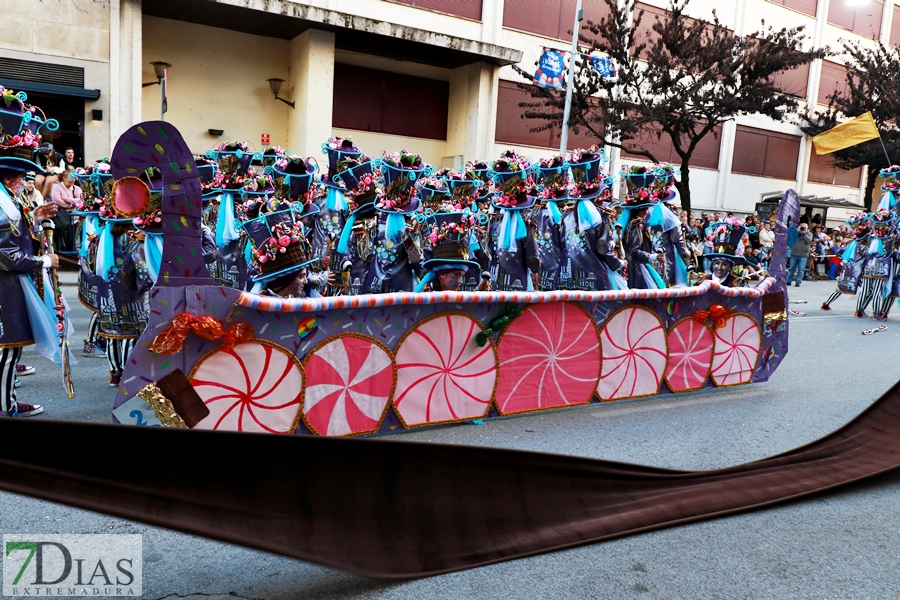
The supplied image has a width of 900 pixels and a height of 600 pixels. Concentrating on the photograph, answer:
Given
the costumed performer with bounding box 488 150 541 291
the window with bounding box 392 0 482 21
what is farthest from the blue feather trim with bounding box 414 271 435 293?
the window with bounding box 392 0 482 21

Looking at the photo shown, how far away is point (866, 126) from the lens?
18656mm

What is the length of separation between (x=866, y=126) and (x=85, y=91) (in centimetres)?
1936

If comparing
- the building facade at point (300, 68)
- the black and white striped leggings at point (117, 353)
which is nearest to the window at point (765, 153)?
the building facade at point (300, 68)

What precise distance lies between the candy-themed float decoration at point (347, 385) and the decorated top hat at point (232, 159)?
5309 mm

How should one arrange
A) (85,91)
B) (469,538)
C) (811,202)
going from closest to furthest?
(469,538) → (85,91) → (811,202)

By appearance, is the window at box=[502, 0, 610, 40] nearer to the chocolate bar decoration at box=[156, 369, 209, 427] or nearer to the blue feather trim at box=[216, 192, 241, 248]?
the blue feather trim at box=[216, 192, 241, 248]

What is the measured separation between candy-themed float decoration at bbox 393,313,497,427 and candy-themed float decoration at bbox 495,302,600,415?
160 millimetres

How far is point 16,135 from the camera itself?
450 cm

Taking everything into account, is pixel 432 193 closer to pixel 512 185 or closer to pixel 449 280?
pixel 512 185

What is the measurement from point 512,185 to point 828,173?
2842 cm

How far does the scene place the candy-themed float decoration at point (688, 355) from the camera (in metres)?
6.03

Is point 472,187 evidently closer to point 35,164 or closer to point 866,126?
point 35,164

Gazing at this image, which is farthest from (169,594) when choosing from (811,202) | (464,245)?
(811,202)

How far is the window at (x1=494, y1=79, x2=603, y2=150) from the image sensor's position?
20812mm
